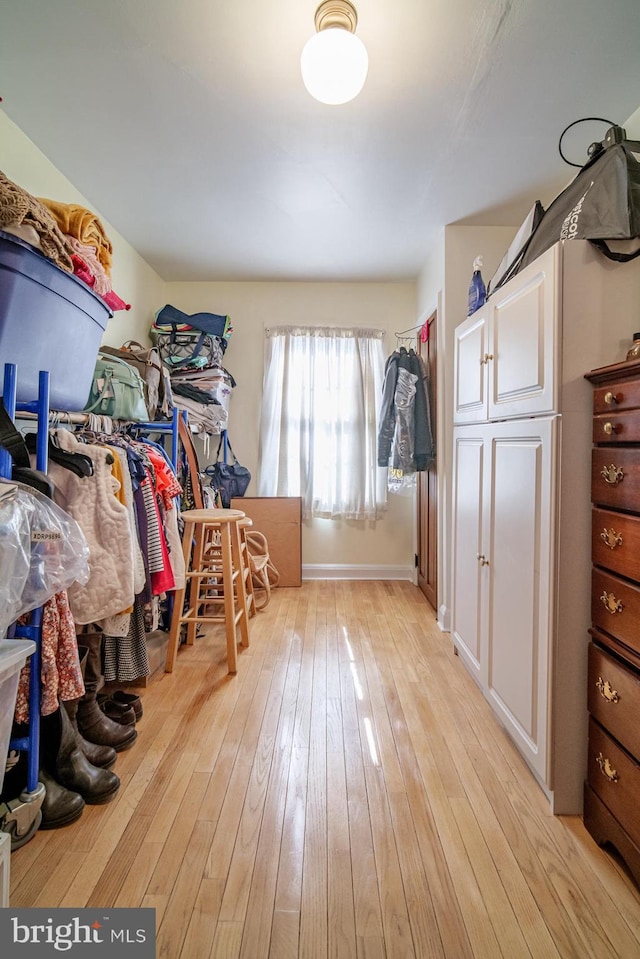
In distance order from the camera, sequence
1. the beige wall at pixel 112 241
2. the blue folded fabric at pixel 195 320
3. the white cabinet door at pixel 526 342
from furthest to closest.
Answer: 1. the blue folded fabric at pixel 195 320
2. the beige wall at pixel 112 241
3. the white cabinet door at pixel 526 342

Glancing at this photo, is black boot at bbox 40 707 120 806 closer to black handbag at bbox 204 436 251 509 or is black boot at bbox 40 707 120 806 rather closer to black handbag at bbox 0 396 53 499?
black handbag at bbox 0 396 53 499

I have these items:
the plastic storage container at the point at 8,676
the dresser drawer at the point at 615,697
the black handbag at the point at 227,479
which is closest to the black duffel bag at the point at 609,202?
the dresser drawer at the point at 615,697

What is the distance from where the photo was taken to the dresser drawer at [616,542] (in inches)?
42.1

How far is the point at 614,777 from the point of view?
3.64 feet

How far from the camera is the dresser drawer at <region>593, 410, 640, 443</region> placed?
1070 mm

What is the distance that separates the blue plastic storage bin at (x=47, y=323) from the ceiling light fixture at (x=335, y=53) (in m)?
0.98

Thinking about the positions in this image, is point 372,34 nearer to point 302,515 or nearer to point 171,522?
point 171,522

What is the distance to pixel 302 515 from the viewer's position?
145 inches

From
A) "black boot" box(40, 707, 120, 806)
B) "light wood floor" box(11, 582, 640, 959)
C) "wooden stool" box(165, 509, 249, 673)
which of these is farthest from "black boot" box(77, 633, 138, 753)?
"wooden stool" box(165, 509, 249, 673)

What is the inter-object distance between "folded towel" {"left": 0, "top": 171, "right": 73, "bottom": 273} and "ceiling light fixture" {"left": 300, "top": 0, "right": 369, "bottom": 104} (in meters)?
0.92

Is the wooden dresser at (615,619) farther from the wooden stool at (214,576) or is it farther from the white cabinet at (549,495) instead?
the wooden stool at (214,576)

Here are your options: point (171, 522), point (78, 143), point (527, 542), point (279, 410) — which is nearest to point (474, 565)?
point (527, 542)

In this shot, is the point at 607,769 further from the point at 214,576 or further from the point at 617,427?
the point at 214,576

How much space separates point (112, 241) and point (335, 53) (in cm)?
196
